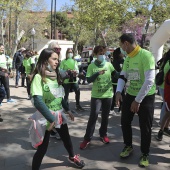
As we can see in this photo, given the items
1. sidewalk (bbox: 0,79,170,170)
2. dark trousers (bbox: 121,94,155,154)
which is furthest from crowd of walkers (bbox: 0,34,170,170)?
sidewalk (bbox: 0,79,170,170)

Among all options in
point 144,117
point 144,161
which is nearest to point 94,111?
point 144,117

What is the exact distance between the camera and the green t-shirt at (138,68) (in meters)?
3.14

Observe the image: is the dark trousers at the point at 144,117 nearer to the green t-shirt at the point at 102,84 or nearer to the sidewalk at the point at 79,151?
the sidewalk at the point at 79,151

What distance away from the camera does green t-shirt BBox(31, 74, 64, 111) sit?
276cm

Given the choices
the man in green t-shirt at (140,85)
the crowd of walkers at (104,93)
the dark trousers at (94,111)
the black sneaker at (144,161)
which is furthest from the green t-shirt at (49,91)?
the black sneaker at (144,161)

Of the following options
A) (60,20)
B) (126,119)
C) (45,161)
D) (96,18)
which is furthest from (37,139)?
(60,20)

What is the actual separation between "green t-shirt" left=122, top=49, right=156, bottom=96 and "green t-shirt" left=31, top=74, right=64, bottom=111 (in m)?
1.01

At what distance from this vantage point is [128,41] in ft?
10.8

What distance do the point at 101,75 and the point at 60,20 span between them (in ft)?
147

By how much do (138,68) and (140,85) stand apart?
239 millimetres

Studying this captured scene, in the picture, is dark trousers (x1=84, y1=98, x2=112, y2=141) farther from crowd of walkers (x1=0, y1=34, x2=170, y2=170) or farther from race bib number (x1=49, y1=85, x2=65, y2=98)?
race bib number (x1=49, y1=85, x2=65, y2=98)

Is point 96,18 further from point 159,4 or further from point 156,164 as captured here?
point 156,164

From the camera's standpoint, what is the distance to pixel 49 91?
2.89m

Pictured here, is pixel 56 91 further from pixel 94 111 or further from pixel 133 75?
pixel 94 111
